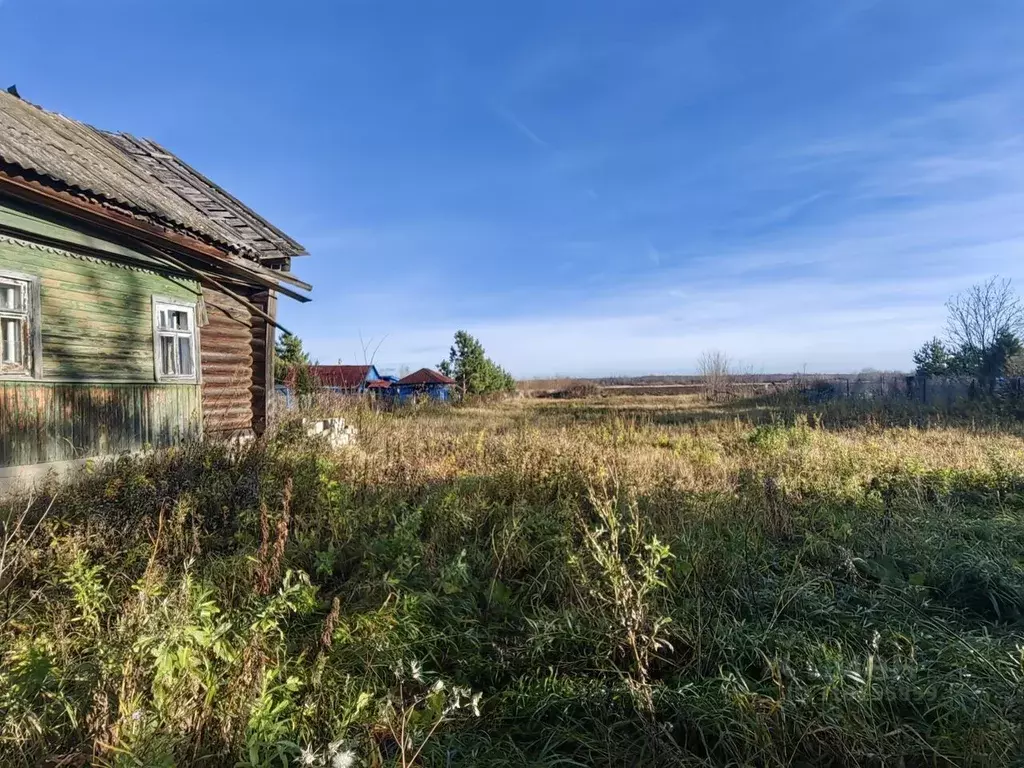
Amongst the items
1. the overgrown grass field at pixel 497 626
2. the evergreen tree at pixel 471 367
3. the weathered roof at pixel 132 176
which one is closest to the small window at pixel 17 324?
the weathered roof at pixel 132 176

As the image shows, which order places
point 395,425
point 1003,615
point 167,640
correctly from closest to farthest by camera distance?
1. point 167,640
2. point 1003,615
3. point 395,425

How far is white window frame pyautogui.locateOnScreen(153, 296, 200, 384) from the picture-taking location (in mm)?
7727

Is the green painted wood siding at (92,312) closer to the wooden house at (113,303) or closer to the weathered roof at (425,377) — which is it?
the wooden house at (113,303)

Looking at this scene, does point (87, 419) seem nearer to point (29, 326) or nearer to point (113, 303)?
point (29, 326)

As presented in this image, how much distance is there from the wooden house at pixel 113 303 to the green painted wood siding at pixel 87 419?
0.6 inches

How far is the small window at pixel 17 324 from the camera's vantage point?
19.7ft

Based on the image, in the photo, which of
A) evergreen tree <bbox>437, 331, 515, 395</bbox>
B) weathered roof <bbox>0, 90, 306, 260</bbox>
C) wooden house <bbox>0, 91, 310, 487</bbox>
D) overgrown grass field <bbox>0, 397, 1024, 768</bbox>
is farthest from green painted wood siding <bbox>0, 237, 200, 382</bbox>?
evergreen tree <bbox>437, 331, 515, 395</bbox>

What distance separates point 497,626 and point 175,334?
23.4 feet

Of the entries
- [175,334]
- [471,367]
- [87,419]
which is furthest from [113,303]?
[471,367]

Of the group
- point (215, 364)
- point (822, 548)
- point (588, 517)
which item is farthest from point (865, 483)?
point (215, 364)

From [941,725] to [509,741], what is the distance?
5.63 ft

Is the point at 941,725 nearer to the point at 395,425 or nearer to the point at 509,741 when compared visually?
Answer: the point at 509,741

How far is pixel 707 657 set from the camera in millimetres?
2746

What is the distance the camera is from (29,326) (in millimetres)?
6172
